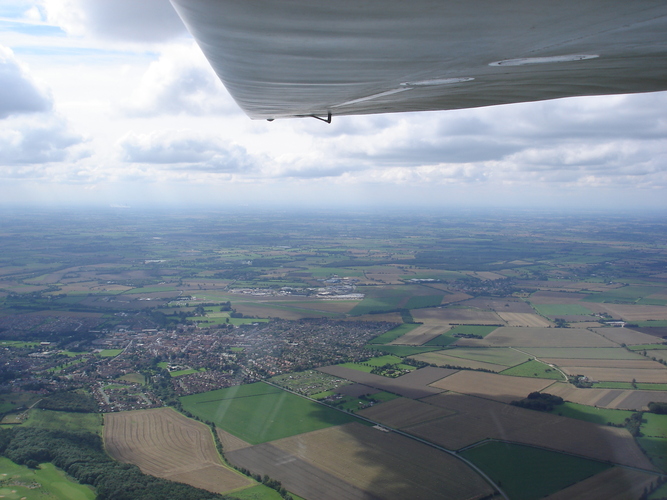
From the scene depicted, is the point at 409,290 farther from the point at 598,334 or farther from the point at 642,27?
the point at 642,27

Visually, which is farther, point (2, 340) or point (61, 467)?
point (2, 340)

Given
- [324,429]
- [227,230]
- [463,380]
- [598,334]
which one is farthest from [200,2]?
[227,230]

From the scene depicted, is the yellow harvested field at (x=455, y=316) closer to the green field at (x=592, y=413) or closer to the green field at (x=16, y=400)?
the green field at (x=592, y=413)

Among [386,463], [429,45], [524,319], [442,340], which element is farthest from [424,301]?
[429,45]

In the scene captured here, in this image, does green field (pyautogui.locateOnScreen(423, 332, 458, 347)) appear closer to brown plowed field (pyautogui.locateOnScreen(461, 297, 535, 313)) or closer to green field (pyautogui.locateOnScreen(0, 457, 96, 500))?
brown plowed field (pyautogui.locateOnScreen(461, 297, 535, 313))

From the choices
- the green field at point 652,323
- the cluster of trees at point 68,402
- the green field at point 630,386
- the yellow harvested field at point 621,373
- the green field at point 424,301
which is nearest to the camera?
the cluster of trees at point 68,402

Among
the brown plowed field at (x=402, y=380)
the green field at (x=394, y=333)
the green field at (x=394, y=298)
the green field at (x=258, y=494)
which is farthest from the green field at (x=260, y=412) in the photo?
the green field at (x=394, y=298)
